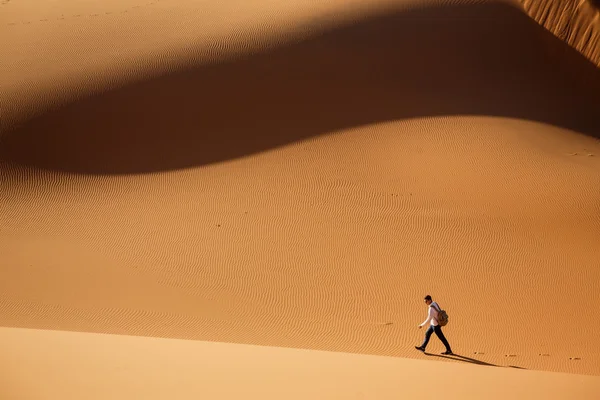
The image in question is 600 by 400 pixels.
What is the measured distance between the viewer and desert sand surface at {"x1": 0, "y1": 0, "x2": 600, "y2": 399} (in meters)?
9.73

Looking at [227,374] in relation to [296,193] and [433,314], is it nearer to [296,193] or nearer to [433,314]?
[433,314]

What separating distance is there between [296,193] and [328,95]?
13.1ft

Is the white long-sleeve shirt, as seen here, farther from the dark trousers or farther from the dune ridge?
the dune ridge

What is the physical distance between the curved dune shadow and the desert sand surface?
58 millimetres

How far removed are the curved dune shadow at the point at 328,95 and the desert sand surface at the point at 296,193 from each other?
2.3 inches

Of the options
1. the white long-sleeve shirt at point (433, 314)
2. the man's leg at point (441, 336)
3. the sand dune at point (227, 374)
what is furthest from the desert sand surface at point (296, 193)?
the white long-sleeve shirt at point (433, 314)

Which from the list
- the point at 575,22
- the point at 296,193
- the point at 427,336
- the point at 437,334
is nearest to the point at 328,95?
the point at 296,193

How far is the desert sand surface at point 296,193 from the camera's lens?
9.73 m

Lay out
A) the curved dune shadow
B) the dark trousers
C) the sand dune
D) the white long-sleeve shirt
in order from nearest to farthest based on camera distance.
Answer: the sand dune → the white long-sleeve shirt → the dark trousers → the curved dune shadow

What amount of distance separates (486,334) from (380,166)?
5555 millimetres

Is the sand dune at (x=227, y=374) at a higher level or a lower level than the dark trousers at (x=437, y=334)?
lower

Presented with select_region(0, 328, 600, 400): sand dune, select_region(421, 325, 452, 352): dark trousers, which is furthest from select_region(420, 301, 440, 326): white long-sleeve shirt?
select_region(0, 328, 600, 400): sand dune

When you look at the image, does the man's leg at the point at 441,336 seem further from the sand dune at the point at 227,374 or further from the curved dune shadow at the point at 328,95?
the curved dune shadow at the point at 328,95

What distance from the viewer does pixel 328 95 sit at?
17703 millimetres
